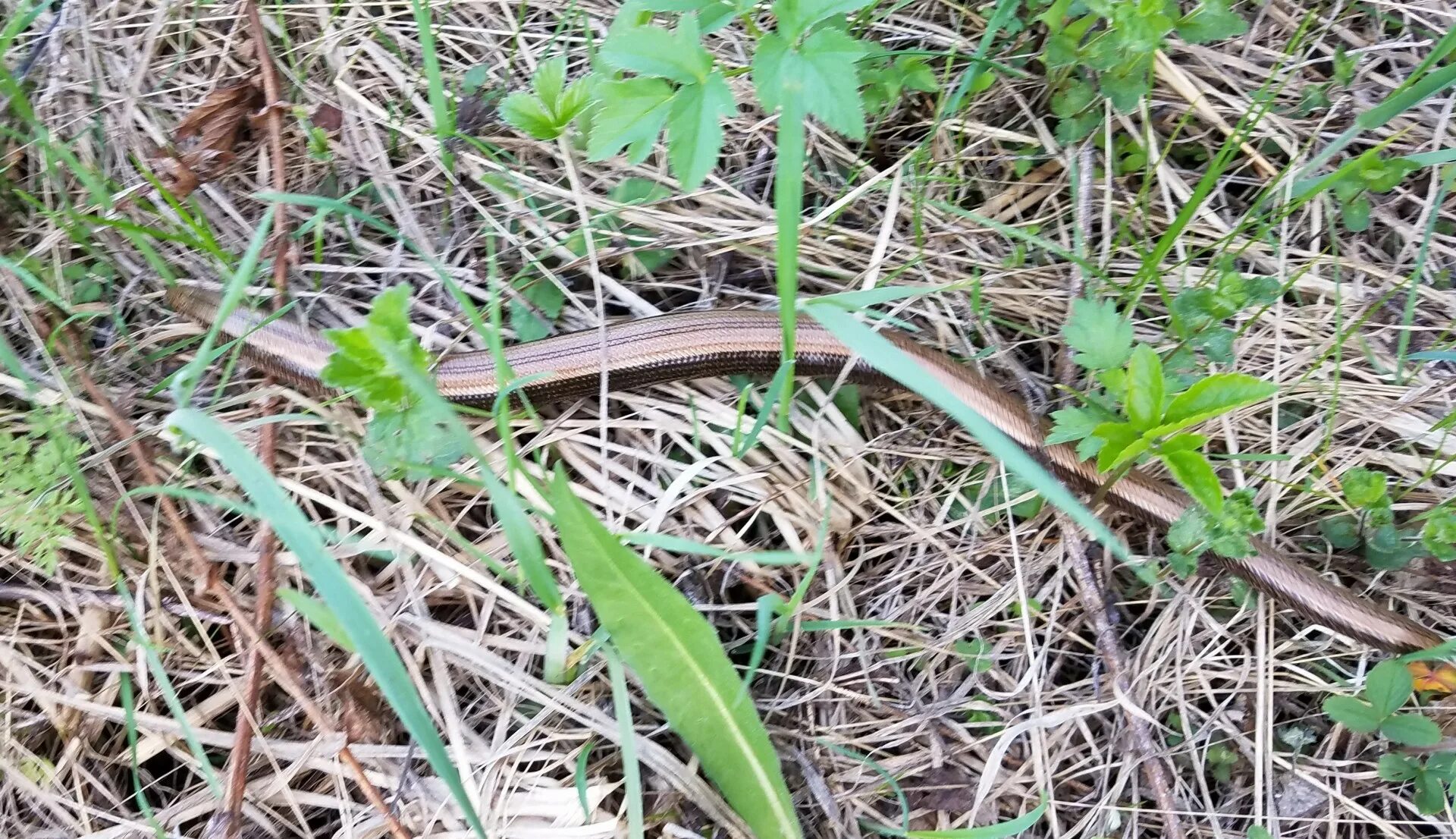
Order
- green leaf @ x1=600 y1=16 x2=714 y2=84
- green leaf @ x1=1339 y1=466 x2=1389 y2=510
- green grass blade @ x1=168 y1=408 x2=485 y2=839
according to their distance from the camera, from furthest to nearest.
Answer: green leaf @ x1=1339 y1=466 x2=1389 y2=510
green leaf @ x1=600 y1=16 x2=714 y2=84
green grass blade @ x1=168 y1=408 x2=485 y2=839

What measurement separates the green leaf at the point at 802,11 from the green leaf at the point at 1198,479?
859 millimetres

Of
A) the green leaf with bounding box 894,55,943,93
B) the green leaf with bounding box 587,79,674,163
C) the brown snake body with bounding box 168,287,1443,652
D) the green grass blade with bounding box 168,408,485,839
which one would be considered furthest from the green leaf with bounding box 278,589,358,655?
the green leaf with bounding box 894,55,943,93

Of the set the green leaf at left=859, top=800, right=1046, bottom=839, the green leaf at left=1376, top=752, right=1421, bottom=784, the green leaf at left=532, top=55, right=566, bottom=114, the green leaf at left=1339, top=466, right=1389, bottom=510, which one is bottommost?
the green leaf at left=1376, top=752, right=1421, bottom=784

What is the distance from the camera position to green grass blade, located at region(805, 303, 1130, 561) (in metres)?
1.10

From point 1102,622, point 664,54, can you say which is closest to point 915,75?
point 664,54

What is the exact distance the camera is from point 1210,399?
133 centimetres

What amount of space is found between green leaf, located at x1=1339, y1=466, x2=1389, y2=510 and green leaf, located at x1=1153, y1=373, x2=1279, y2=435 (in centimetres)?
44

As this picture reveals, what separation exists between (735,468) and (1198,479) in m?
0.81

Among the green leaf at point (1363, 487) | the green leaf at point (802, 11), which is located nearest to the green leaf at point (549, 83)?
the green leaf at point (802, 11)

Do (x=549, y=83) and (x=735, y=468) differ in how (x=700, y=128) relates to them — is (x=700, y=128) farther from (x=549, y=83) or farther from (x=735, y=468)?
(x=735, y=468)

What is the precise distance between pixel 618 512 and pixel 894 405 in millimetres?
607

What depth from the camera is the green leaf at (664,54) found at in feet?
4.28

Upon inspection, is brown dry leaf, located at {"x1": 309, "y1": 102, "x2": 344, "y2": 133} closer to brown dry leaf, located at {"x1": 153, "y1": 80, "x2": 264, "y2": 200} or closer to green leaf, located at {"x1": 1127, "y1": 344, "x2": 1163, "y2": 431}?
brown dry leaf, located at {"x1": 153, "y1": 80, "x2": 264, "y2": 200}

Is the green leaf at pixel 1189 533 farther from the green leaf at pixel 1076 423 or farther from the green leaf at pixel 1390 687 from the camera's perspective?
the green leaf at pixel 1390 687
